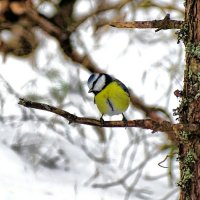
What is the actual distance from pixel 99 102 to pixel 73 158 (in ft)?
6.70

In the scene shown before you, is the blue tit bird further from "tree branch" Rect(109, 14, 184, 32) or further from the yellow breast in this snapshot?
"tree branch" Rect(109, 14, 184, 32)

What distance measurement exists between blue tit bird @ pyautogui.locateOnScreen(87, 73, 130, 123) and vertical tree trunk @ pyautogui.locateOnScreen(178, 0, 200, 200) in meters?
0.36

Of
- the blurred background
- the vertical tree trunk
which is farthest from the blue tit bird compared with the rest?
the blurred background

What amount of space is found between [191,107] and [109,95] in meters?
0.45

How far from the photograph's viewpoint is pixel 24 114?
373 cm

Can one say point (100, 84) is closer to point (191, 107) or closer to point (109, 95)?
point (109, 95)

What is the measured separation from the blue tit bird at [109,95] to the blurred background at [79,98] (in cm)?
140

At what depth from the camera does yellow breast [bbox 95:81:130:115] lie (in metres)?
1.88

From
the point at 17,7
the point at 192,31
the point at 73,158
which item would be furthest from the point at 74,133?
the point at 192,31

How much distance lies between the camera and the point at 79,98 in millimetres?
3895

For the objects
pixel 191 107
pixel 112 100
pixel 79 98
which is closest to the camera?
pixel 191 107

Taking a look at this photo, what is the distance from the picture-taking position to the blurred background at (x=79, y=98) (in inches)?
139

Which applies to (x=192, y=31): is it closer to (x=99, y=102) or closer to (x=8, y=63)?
(x=99, y=102)

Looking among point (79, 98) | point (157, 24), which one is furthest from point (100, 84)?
point (79, 98)
